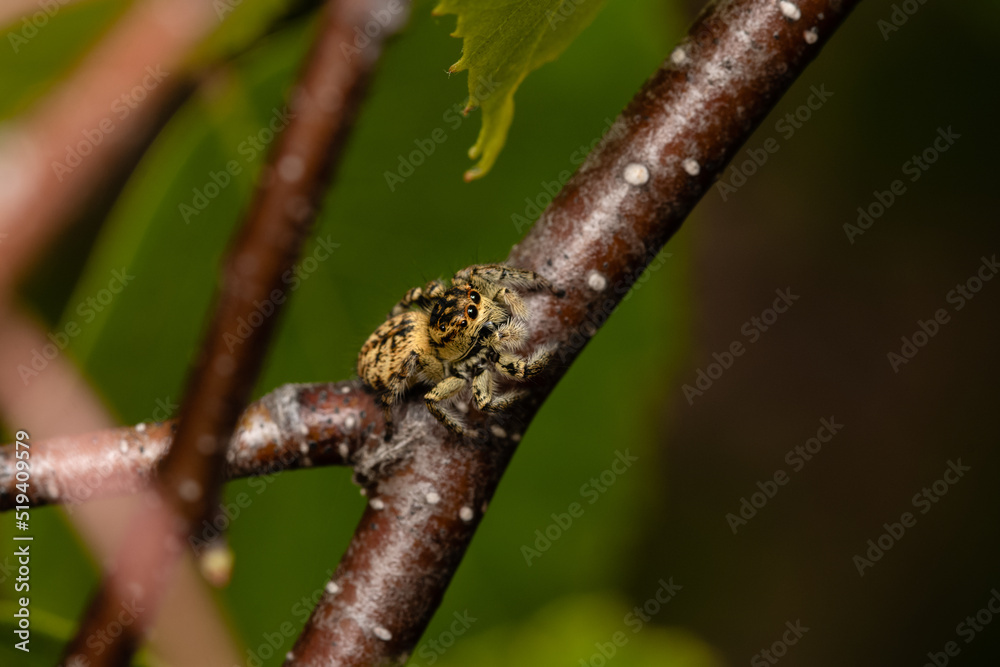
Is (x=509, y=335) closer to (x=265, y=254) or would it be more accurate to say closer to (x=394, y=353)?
(x=394, y=353)

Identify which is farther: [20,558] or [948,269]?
[948,269]

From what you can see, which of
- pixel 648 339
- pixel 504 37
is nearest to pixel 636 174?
pixel 504 37

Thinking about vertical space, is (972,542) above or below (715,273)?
below

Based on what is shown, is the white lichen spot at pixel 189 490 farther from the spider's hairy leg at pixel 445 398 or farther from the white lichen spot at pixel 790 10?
the white lichen spot at pixel 790 10

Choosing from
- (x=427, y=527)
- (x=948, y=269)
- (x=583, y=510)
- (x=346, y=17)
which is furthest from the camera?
(x=948, y=269)

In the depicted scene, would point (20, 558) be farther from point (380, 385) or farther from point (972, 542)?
point (972, 542)

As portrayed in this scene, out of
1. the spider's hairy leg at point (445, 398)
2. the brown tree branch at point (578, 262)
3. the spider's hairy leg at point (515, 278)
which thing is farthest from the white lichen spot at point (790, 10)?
the spider's hairy leg at point (445, 398)

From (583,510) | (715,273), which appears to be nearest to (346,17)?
(583,510)
